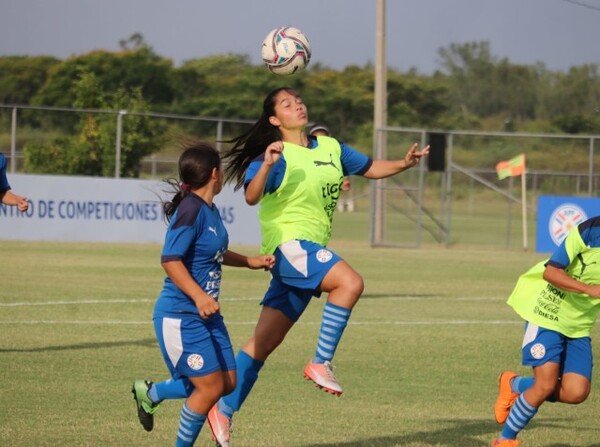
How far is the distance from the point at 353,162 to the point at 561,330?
72.6 inches

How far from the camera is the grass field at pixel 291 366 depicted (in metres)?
8.53

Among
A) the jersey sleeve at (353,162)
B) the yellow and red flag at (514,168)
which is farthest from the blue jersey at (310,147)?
the yellow and red flag at (514,168)

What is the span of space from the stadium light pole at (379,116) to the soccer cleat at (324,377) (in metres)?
22.9

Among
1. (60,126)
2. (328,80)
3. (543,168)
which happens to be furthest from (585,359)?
(328,80)

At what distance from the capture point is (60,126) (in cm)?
4109

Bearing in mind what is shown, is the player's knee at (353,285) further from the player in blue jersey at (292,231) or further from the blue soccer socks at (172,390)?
the blue soccer socks at (172,390)

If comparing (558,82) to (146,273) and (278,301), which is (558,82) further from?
(278,301)

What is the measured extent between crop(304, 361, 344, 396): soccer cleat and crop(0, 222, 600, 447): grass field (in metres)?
0.60

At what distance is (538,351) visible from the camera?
7.77 metres

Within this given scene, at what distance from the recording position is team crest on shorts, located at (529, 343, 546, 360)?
7758mm

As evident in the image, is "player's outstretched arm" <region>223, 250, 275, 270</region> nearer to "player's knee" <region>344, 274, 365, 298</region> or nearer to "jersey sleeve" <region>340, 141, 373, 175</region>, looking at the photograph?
"player's knee" <region>344, 274, 365, 298</region>

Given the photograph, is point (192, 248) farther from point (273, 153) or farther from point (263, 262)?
point (273, 153)

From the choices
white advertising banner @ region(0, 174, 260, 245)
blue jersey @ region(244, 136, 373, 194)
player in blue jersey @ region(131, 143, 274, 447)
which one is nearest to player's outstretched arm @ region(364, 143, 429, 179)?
blue jersey @ region(244, 136, 373, 194)

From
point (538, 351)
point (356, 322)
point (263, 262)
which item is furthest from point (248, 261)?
point (356, 322)
